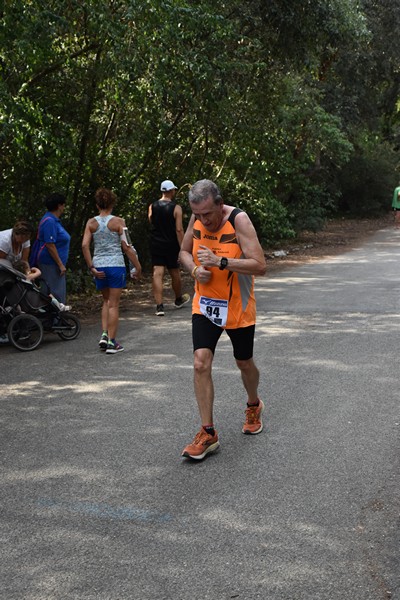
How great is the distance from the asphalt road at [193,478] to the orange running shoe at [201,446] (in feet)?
0.21

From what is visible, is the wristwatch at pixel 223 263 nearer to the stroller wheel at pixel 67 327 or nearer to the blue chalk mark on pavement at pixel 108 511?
the blue chalk mark on pavement at pixel 108 511

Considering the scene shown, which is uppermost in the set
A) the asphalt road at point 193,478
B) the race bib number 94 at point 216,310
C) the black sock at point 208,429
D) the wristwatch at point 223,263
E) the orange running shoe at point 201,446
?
the wristwatch at point 223,263

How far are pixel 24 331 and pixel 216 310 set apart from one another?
14.5ft

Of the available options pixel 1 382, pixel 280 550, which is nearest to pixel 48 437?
pixel 1 382

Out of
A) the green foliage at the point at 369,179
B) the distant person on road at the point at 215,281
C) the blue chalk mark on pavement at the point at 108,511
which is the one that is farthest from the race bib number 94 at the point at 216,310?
the green foliage at the point at 369,179

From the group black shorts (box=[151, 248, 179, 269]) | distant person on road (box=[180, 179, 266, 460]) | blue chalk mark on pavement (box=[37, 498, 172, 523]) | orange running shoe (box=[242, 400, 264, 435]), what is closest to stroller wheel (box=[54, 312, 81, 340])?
black shorts (box=[151, 248, 179, 269])

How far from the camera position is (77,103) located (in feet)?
43.7

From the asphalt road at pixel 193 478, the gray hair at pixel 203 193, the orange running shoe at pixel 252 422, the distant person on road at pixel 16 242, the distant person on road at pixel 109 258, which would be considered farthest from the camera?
the distant person on road at pixel 16 242

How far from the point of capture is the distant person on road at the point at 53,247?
34.0 ft

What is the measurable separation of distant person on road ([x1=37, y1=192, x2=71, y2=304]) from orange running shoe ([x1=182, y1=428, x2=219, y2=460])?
5025 mm

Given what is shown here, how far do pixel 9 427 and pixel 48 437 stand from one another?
18.2 inches

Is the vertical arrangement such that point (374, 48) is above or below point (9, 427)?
above

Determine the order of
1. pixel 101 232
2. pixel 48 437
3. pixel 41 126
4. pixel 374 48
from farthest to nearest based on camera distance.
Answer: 1. pixel 374 48
2. pixel 41 126
3. pixel 101 232
4. pixel 48 437

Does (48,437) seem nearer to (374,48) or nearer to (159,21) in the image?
(159,21)
